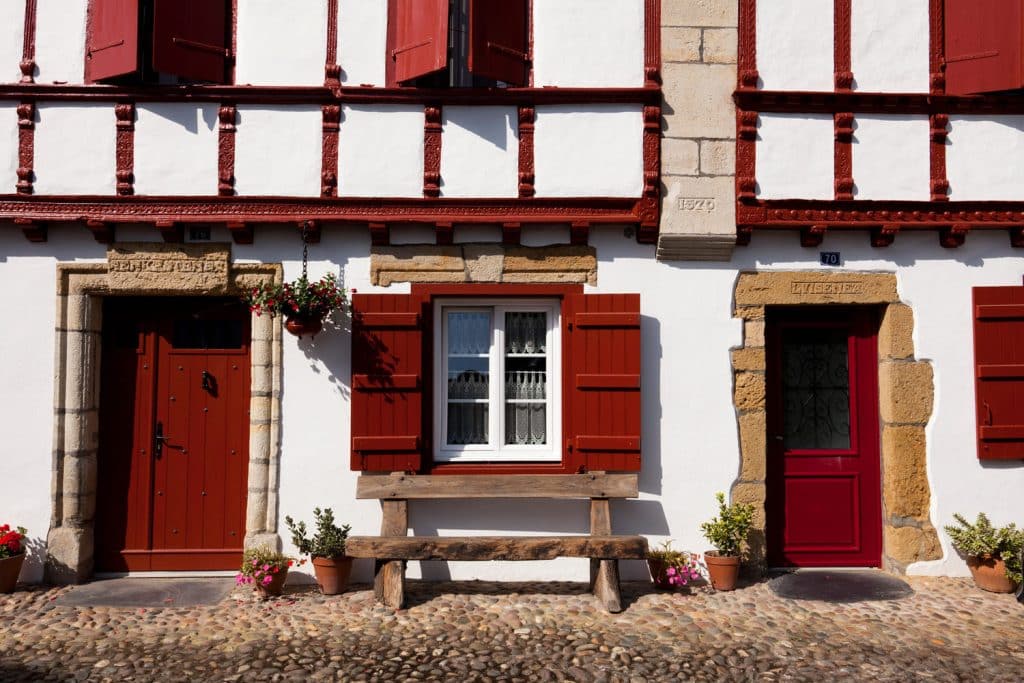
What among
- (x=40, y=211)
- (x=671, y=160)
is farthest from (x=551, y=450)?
(x=40, y=211)

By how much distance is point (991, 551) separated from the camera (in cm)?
544

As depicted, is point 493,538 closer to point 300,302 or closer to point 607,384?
point 607,384

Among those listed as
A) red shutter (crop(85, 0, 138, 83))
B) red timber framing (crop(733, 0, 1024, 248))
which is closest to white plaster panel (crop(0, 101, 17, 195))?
red shutter (crop(85, 0, 138, 83))

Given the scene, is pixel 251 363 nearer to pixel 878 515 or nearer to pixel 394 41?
pixel 394 41

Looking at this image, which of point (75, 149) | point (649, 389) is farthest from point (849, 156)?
point (75, 149)

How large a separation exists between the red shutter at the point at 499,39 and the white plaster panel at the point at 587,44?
11cm

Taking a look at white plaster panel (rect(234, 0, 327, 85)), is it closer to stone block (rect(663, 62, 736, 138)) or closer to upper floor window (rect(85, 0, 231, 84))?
upper floor window (rect(85, 0, 231, 84))

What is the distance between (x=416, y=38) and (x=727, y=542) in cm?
428

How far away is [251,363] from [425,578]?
2068 millimetres

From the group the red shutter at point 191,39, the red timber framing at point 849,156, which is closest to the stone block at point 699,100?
the red timber framing at point 849,156

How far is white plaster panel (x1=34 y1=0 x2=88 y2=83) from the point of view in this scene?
18.7 ft

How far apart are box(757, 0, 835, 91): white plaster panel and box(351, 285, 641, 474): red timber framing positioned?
2061 millimetres

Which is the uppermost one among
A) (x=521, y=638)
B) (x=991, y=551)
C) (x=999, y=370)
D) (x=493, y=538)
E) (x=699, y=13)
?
(x=699, y=13)

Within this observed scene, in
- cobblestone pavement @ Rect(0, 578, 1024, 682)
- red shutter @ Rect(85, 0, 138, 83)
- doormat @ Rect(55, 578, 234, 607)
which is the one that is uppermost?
red shutter @ Rect(85, 0, 138, 83)
